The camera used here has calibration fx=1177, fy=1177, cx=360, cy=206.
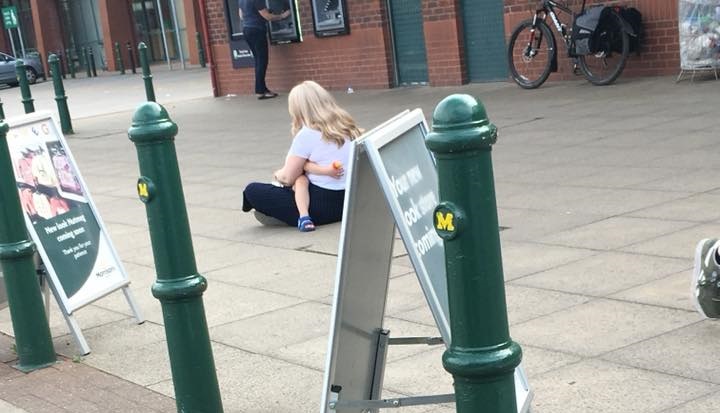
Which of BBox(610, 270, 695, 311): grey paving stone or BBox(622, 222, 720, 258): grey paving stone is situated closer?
BBox(610, 270, 695, 311): grey paving stone

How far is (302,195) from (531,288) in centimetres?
270

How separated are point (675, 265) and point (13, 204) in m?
3.36

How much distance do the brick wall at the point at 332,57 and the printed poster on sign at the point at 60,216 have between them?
1203 centimetres

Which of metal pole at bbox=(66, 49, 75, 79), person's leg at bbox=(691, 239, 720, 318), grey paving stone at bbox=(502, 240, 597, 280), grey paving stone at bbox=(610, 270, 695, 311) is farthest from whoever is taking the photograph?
metal pole at bbox=(66, 49, 75, 79)

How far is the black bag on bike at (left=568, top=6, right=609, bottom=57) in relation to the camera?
13.9m

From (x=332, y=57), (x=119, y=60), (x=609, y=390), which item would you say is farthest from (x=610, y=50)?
(x=119, y=60)

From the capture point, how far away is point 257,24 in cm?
1966

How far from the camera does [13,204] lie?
5.83 metres

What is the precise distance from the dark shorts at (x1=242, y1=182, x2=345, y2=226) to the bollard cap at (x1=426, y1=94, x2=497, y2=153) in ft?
17.9

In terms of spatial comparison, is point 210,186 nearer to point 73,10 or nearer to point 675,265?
point 675,265

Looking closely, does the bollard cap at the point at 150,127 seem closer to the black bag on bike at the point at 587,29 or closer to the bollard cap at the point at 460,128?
the bollard cap at the point at 460,128

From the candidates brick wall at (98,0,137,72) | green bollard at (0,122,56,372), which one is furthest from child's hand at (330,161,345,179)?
brick wall at (98,0,137,72)

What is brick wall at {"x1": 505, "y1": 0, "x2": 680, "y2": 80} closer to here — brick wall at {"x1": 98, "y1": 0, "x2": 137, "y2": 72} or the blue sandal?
the blue sandal

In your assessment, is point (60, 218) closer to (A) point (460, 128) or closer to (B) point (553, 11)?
(A) point (460, 128)
